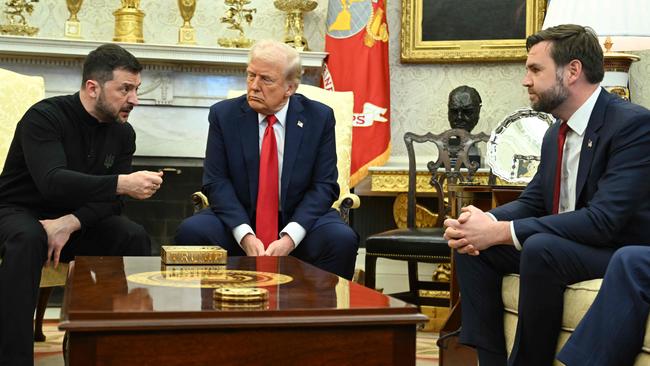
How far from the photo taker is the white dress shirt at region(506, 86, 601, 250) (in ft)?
10.3

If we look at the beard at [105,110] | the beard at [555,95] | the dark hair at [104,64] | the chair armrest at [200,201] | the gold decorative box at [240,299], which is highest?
the dark hair at [104,64]

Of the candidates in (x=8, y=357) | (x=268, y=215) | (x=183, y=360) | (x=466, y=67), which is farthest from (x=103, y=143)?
(x=466, y=67)

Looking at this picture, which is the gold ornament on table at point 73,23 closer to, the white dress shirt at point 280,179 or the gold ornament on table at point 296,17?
the gold ornament on table at point 296,17

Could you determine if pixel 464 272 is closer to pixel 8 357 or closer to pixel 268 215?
pixel 268 215

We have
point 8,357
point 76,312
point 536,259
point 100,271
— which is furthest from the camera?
point 8,357

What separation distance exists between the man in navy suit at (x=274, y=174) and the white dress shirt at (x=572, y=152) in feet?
2.95

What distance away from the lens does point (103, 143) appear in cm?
384

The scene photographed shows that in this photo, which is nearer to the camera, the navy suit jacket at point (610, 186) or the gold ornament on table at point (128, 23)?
the navy suit jacket at point (610, 186)

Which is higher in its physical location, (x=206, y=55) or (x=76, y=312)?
(x=206, y=55)

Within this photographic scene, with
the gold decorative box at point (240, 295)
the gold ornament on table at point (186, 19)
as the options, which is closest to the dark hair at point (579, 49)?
the gold decorative box at point (240, 295)

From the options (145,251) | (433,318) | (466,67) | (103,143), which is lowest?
(433,318)

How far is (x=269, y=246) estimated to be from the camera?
3.62 m

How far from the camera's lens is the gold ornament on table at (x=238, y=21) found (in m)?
5.75

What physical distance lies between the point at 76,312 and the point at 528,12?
4.66m
